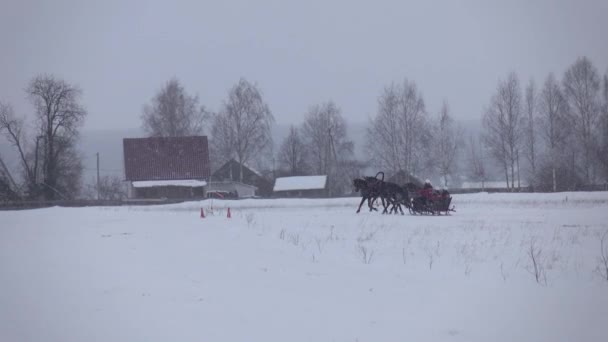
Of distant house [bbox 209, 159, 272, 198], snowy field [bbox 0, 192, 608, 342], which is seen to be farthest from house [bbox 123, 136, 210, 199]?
snowy field [bbox 0, 192, 608, 342]

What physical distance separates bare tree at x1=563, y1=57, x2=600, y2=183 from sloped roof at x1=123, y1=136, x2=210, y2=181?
1243 inches

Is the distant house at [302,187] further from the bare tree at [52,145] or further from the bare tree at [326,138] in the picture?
the bare tree at [52,145]

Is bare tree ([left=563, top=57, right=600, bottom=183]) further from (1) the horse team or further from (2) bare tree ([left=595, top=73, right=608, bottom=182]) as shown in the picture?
(1) the horse team

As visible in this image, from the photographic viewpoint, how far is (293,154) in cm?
9369

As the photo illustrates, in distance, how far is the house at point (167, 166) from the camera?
5747 centimetres

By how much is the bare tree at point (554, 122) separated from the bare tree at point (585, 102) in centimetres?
173

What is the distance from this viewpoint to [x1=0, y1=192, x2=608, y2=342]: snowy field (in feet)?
20.2

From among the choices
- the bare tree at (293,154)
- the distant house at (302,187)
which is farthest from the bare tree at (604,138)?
the bare tree at (293,154)

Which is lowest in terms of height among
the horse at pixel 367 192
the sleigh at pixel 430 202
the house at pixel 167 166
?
the sleigh at pixel 430 202

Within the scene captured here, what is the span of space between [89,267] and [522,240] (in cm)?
871

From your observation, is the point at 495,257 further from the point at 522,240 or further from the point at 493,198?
the point at 493,198

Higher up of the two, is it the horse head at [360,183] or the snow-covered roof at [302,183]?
the snow-covered roof at [302,183]

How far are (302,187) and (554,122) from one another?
30780mm

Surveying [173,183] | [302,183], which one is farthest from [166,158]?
[302,183]
